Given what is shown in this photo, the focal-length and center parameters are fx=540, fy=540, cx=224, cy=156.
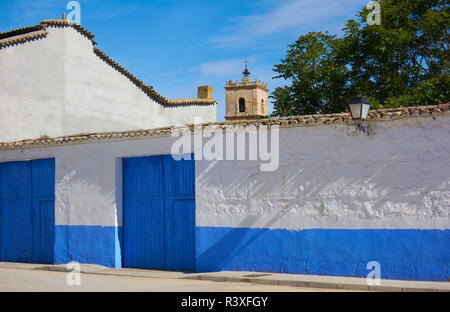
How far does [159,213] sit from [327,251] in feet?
13.6

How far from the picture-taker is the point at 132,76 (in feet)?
72.3

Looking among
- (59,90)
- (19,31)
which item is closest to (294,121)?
(59,90)

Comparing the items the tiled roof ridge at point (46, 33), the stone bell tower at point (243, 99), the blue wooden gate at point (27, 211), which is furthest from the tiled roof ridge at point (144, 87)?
the stone bell tower at point (243, 99)

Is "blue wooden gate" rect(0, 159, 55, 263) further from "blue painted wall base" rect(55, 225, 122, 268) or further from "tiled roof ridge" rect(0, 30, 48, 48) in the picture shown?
"tiled roof ridge" rect(0, 30, 48, 48)

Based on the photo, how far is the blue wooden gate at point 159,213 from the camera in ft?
39.6

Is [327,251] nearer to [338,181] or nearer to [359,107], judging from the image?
[338,181]

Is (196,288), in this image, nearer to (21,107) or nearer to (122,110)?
(21,107)

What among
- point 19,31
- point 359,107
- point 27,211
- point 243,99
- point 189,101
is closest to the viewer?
point 359,107

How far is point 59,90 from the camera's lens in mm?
18797

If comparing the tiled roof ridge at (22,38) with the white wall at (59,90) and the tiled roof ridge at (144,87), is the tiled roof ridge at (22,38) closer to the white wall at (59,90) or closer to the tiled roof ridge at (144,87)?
the white wall at (59,90)

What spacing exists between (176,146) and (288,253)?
137 inches
